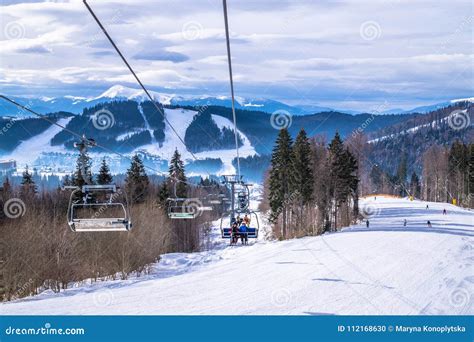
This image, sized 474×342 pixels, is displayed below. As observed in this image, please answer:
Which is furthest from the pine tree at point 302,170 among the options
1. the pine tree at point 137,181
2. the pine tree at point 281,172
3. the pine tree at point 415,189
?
the pine tree at point 415,189

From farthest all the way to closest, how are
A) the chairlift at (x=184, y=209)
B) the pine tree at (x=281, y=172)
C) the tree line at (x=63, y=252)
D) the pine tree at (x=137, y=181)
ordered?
the pine tree at (x=281, y=172)
the pine tree at (x=137, y=181)
the tree line at (x=63, y=252)
the chairlift at (x=184, y=209)

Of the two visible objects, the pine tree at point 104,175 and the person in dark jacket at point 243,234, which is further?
the pine tree at point 104,175

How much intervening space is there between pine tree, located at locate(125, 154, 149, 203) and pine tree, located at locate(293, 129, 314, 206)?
1440cm

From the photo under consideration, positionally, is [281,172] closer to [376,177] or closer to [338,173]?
[338,173]

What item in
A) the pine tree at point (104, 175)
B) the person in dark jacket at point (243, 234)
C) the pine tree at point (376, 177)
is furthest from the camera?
the pine tree at point (376, 177)

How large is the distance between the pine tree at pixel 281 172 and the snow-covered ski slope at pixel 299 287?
2543 cm

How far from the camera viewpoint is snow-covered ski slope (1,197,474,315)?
14547mm

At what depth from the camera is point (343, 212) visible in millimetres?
66812

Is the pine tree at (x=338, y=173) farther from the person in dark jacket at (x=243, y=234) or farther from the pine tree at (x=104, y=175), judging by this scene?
the person in dark jacket at (x=243, y=234)

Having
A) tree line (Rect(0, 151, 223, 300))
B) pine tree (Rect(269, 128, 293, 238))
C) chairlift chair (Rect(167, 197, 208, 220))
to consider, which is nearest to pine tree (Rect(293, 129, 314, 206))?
pine tree (Rect(269, 128, 293, 238))

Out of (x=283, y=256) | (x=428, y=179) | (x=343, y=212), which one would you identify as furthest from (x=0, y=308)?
(x=428, y=179)

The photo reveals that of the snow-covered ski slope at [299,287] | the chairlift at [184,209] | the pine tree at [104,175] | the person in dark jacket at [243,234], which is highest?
the pine tree at [104,175]

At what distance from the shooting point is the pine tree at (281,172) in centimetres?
5831

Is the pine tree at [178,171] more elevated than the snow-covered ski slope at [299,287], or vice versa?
the pine tree at [178,171]
